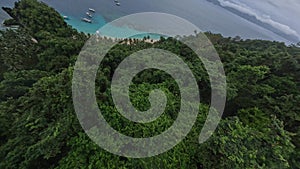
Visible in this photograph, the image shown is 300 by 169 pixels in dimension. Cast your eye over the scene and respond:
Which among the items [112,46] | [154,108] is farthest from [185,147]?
[112,46]

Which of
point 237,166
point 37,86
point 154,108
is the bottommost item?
point 37,86

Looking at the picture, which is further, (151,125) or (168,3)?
(168,3)

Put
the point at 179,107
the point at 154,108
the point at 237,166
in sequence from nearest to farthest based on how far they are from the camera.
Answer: the point at 237,166 → the point at 154,108 → the point at 179,107

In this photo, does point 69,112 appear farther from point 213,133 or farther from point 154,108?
point 213,133

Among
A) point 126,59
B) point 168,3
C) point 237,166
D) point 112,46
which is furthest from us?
point 168,3

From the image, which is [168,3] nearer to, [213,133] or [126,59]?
[126,59]

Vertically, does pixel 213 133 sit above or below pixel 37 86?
above
